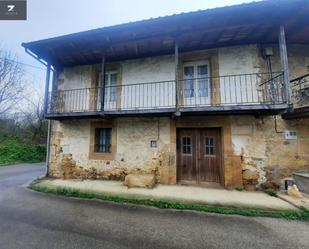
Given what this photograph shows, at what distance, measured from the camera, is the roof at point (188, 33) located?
5.09 metres

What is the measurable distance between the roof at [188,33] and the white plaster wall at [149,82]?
353 mm

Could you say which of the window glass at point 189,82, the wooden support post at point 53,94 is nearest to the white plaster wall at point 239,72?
the window glass at point 189,82

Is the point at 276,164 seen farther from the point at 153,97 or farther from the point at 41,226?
the point at 41,226

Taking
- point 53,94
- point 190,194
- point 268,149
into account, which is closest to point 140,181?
point 190,194

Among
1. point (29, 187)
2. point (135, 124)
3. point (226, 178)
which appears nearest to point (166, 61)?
point (135, 124)

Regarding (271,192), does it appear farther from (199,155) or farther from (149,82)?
(149,82)

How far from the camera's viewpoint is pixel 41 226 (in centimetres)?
356

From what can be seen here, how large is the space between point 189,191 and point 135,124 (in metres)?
3.20

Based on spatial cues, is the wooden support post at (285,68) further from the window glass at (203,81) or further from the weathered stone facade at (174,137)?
the window glass at (203,81)

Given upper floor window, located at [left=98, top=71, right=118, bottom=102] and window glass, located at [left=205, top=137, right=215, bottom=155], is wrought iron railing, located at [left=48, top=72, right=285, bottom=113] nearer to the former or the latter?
upper floor window, located at [left=98, top=71, right=118, bottom=102]

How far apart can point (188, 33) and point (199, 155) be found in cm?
429

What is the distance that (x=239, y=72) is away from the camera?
21.2ft

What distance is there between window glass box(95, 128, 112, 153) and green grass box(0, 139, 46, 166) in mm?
10420

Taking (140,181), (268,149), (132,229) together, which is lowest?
(132,229)
